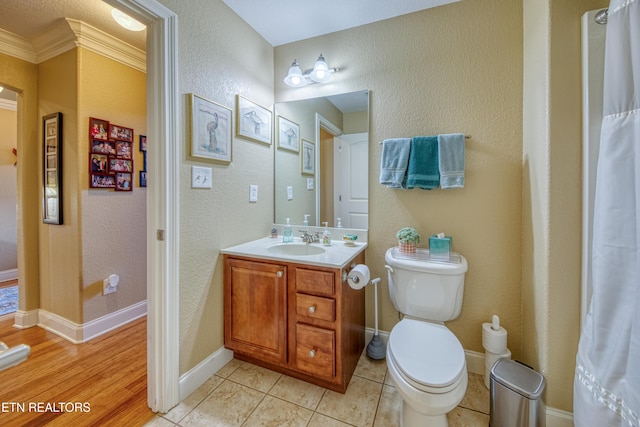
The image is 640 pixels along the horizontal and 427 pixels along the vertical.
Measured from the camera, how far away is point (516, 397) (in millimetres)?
1189

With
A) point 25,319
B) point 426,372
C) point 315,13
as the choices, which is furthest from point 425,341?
point 25,319

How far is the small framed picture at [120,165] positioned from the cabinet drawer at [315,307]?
1.95m

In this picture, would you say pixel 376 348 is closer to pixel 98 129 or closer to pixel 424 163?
pixel 424 163

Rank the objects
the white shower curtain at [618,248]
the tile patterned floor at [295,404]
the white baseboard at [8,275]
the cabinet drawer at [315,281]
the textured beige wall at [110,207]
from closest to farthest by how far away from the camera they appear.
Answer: the white shower curtain at [618,248], the tile patterned floor at [295,404], the cabinet drawer at [315,281], the textured beige wall at [110,207], the white baseboard at [8,275]

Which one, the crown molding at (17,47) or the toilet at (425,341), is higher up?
the crown molding at (17,47)

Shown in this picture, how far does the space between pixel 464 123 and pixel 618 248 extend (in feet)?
3.54

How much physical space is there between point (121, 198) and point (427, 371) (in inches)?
103

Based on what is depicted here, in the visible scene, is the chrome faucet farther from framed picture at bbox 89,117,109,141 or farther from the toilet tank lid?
framed picture at bbox 89,117,109,141

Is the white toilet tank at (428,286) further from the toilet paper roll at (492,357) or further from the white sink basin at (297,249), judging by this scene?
the white sink basin at (297,249)

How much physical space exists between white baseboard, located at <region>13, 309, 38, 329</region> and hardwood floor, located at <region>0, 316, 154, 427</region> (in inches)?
2.2

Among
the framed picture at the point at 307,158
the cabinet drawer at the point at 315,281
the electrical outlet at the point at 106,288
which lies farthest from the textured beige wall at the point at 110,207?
the cabinet drawer at the point at 315,281

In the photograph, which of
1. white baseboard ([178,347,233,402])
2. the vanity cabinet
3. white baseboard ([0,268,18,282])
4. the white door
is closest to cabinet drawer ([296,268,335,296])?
the vanity cabinet

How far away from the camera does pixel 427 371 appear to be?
110 centimetres

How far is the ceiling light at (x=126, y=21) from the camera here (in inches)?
71.1
